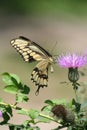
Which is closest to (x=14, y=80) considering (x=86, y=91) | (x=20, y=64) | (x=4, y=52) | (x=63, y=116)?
(x=63, y=116)

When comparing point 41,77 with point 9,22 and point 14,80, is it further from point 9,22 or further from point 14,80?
point 9,22

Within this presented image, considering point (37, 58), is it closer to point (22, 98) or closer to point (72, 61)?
point (72, 61)

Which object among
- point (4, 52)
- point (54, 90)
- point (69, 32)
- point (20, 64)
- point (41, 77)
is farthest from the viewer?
point (69, 32)

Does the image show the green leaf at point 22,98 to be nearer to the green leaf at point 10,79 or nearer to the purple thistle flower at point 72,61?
the green leaf at point 10,79

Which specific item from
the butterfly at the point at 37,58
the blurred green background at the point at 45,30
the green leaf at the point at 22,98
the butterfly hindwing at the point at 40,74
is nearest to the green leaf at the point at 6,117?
the green leaf at the point at 22,98

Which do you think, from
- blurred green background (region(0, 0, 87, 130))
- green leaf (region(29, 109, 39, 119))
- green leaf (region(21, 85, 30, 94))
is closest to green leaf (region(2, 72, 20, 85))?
green leaf (region(21, 85, 30, 94))
